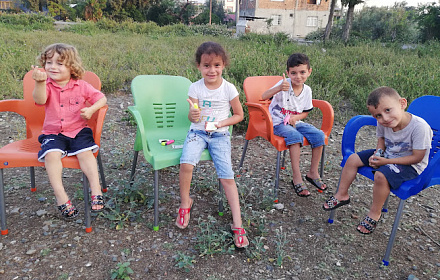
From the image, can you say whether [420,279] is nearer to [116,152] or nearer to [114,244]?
[114,244]

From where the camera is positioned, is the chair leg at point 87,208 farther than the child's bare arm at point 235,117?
No

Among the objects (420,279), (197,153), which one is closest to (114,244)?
(197,153)

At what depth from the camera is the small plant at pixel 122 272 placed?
1.89 m

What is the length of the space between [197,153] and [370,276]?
1.35 metres

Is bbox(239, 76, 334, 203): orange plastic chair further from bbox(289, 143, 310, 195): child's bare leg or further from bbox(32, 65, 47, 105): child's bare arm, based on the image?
bbox(32, 65, 47, 105): child's bare arm

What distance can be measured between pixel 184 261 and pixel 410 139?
5.39ft

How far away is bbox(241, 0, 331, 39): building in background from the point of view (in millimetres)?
25594

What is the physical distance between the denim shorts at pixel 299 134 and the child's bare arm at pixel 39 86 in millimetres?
1841

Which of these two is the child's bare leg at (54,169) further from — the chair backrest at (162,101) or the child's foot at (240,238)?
the child's foot at (240,238)

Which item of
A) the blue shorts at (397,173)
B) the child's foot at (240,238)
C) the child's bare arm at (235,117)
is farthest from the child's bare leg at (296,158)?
the child's foot at (240,238)

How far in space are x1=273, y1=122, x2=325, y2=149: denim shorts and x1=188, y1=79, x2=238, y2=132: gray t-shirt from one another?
1.88 ft

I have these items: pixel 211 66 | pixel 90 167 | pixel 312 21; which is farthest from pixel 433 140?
pixel 312 21

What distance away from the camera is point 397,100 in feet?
7.03

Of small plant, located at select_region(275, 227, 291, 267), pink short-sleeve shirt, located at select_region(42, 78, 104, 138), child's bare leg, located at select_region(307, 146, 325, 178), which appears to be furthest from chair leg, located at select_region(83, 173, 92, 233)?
child's bare leg, located at select_region(307, 146, 325, 178)
